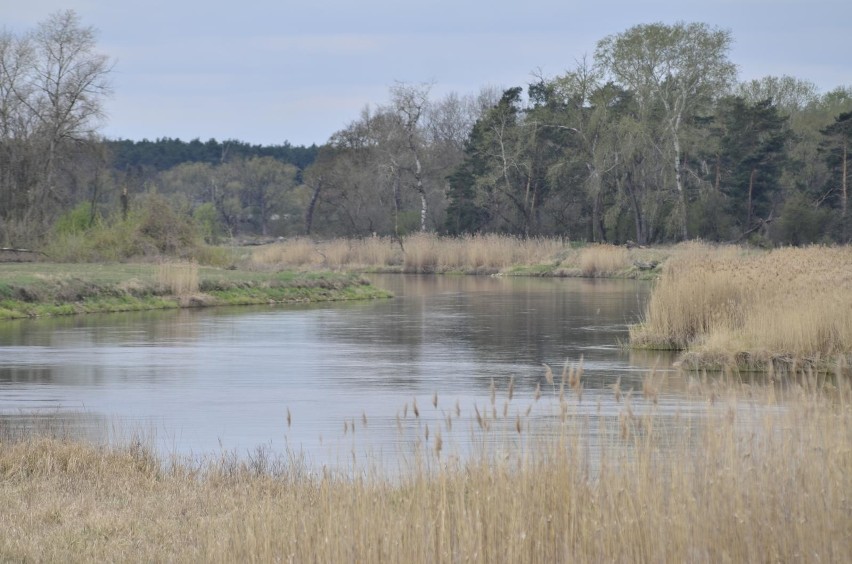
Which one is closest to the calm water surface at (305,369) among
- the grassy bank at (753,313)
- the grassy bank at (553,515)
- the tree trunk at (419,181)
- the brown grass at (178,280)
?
the grassy bank at (553,515)

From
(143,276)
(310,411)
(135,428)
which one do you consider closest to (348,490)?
(135,428)

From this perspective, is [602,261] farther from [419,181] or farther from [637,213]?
[419,181]

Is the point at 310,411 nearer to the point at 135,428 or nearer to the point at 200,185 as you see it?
the point at 135,428

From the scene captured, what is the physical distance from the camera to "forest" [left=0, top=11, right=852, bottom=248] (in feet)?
193

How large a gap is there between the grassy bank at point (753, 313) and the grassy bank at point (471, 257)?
33337 millimetres

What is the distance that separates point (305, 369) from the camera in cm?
2170

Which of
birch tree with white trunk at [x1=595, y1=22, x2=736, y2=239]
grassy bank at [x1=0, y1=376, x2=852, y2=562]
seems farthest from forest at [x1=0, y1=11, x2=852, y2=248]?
grassy bank at [x1=0, y1=376, x2=852, y2=562]

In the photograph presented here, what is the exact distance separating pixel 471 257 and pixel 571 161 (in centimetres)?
1372

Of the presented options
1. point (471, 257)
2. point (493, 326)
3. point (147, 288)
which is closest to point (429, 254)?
point (471, 257)

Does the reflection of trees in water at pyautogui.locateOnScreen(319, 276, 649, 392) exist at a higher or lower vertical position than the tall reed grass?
lower

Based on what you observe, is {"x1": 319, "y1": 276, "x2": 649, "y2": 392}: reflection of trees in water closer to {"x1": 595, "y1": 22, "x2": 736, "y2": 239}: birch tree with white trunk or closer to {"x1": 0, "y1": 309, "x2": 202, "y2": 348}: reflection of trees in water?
{"x1": 0, "y1": 309, "x2": 202, "y2": 348}: reflection of trees in water

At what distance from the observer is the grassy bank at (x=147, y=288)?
34.8m

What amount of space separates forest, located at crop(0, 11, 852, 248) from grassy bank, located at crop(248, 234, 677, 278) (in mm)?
6000

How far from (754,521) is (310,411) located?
9.85 metres
